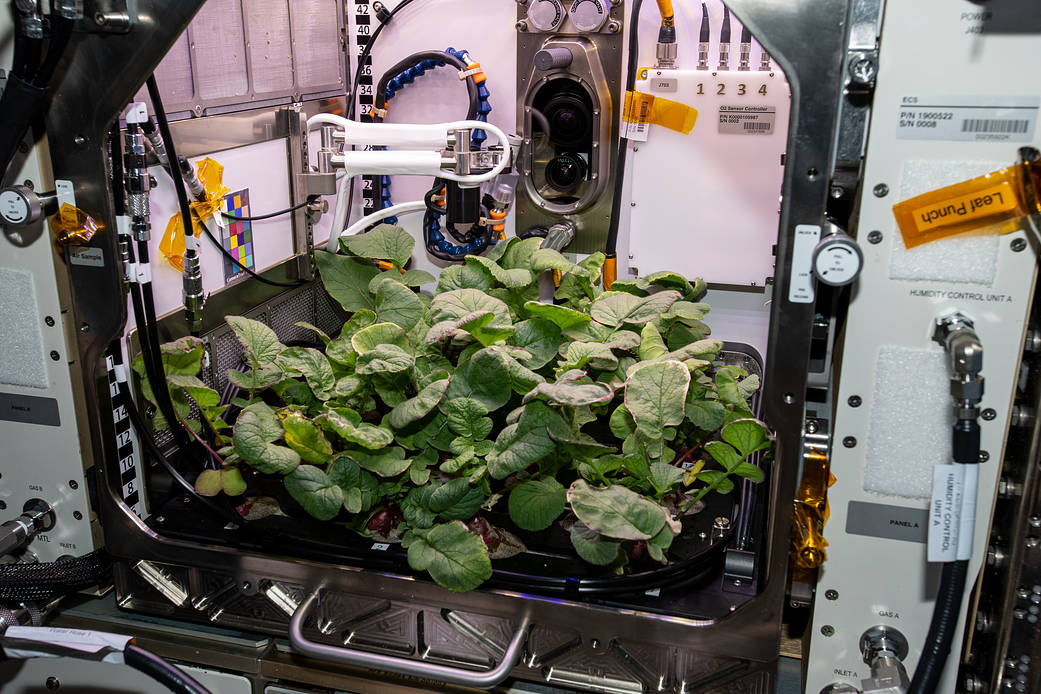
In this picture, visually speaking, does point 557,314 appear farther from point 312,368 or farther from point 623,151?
point 623,151

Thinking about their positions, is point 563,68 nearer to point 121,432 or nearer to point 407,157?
point 407,157

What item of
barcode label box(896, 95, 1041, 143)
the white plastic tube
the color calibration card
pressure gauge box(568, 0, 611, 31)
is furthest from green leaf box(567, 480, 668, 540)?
pressure gauge box(568, 0, 611, 31)

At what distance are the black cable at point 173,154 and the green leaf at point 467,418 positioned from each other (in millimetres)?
657

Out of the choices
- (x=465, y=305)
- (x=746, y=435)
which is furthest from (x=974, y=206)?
(x=465, y=305)

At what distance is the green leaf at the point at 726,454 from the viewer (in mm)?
1484

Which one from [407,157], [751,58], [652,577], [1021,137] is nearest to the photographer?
[1021,137]

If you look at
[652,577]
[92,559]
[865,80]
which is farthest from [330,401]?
[865,80]

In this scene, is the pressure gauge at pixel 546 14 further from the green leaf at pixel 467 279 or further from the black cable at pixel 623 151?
the green leaf at pixel 467 279

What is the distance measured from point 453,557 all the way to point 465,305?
17.7 inches

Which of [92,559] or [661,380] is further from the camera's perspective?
[92,559]

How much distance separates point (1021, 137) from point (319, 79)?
186 cm

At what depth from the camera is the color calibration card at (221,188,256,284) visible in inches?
80.7

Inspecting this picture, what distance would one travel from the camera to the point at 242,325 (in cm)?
168

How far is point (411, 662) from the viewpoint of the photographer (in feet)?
4.50
